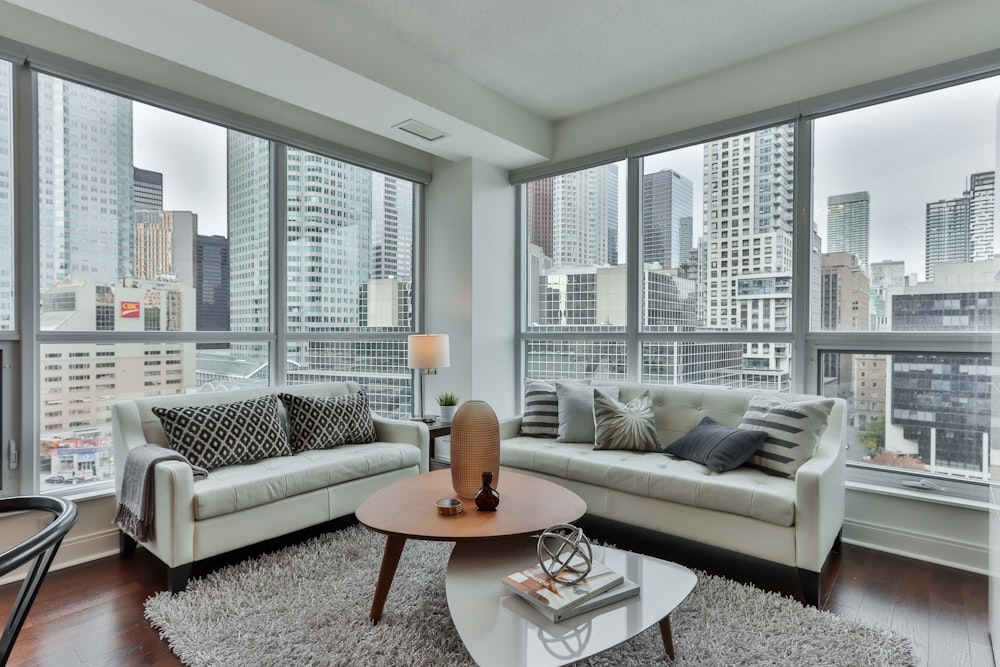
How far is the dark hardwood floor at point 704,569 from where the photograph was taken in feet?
6.56

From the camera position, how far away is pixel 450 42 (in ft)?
11.0

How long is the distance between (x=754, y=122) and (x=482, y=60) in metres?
1.81

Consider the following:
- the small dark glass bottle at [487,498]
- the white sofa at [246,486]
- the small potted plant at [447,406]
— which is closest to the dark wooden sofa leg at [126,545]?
the white sofa at [246,486]

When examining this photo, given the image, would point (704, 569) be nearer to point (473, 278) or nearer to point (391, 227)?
point (473, 278)

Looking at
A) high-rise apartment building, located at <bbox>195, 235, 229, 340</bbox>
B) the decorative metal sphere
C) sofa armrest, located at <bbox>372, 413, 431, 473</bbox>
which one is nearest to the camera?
the decorative metal sphere

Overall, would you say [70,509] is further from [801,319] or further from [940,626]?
[801,319]

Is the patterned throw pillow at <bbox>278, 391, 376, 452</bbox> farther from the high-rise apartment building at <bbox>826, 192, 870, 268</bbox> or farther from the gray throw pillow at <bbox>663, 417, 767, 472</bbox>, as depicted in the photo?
the high-rise apartment building at <bbox>826, 192, 870, 268</bbox>

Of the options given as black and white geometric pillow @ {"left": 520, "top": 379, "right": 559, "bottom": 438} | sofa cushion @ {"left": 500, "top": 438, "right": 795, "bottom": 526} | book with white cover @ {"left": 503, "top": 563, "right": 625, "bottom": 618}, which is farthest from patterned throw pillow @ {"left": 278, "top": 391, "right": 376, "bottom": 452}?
book with white cover @ {"left": 503, "top": 563, "right": 625, "bottom": 618}

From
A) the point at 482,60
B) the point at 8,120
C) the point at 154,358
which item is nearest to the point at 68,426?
the point at 154,358

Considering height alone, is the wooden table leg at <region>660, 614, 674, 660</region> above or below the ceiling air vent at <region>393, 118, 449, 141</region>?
below

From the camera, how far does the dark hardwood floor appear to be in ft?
6.56

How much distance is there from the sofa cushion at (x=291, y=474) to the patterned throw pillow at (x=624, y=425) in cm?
119

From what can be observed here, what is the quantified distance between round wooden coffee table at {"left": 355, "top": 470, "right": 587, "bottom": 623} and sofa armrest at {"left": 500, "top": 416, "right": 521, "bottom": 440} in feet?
3.61

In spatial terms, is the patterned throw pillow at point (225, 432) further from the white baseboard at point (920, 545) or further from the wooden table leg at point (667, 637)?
the white baseboard at point (920, 545)
